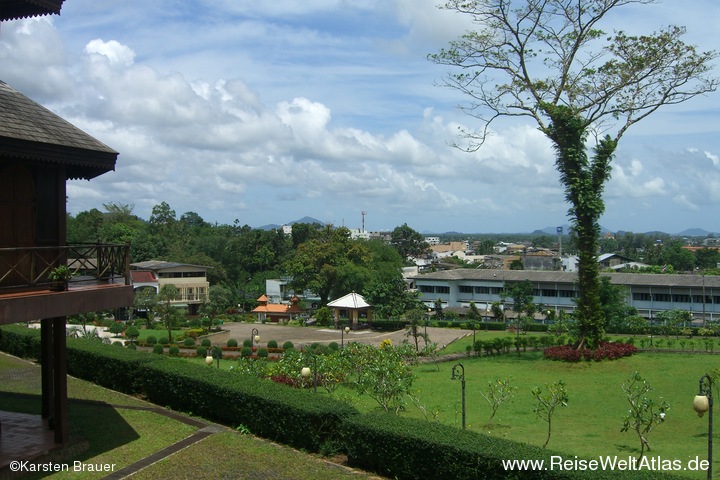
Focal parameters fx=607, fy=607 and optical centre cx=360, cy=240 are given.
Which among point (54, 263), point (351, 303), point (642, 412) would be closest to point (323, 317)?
point (351, 303)

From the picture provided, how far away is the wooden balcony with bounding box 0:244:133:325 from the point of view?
29.6 feet

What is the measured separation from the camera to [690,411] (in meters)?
15.6

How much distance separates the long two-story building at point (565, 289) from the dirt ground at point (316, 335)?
41.8ft

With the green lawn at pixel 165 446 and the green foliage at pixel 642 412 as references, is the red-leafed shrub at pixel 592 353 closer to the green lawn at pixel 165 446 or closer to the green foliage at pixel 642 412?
the green foliage at pixel 642 412

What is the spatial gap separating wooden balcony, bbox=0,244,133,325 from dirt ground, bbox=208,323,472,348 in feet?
77.9

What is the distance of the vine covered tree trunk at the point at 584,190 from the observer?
25.0 metres

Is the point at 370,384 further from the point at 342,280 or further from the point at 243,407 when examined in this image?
the point at 342,280

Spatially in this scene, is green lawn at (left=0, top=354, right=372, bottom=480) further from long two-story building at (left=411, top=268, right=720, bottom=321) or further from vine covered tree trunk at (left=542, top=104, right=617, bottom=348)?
long two-story building at (left=411, top=268, right=720, bottom=321)

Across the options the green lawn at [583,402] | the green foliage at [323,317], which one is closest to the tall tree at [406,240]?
the green foliage at [323,317]

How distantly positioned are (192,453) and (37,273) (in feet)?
13.5

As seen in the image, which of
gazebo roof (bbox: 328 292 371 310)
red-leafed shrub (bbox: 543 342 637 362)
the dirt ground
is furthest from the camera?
gazebo roof (bbox: 328 292 371 310)

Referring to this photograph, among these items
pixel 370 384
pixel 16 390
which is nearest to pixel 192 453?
pixel 370 384

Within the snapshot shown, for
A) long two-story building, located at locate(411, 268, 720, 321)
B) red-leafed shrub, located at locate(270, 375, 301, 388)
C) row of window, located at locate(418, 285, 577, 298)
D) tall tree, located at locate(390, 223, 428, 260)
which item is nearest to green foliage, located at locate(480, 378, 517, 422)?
red-leafed shrub, located at locate(270, 375, 301, 388)

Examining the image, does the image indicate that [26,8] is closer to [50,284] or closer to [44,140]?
[44,140]
